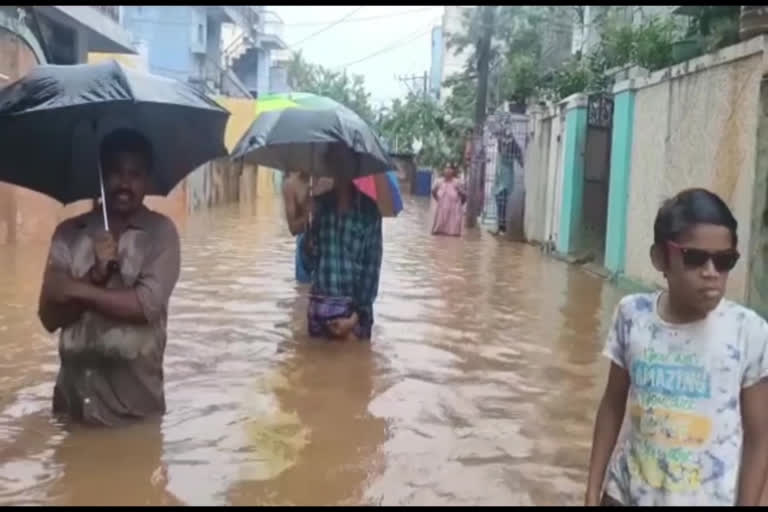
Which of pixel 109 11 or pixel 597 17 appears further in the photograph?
pixel 597 17

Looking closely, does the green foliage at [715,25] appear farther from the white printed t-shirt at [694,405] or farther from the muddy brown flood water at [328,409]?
the white printed t-shirt at [694,405]

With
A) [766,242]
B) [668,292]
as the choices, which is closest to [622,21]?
[766,242]

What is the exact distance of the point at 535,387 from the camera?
7.00m

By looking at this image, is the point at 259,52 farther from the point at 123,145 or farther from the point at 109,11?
the point at 123,145

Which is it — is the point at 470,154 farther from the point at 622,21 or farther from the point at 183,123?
the point at 183,123

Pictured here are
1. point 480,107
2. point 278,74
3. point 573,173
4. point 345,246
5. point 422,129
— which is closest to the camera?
point 345,246

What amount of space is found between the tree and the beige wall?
185ft

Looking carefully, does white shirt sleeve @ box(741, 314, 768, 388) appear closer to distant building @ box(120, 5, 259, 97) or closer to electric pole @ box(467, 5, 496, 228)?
electric pole @ box(467, 5, 496, 228)

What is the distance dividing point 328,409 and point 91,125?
210 centimetres

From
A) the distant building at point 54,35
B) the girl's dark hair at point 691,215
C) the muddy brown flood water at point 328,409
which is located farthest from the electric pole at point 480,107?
the girl's dark hair at point 691,215

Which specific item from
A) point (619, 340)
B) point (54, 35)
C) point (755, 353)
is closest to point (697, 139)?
point (619, 340)

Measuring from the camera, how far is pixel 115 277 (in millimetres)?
4953

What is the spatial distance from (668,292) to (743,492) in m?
0.58

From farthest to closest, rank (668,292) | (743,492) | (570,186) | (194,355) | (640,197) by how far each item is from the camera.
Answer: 1. (570,186)
2. (640,197)
3. (194,355)
4. (668,292)
5. (743,492)
